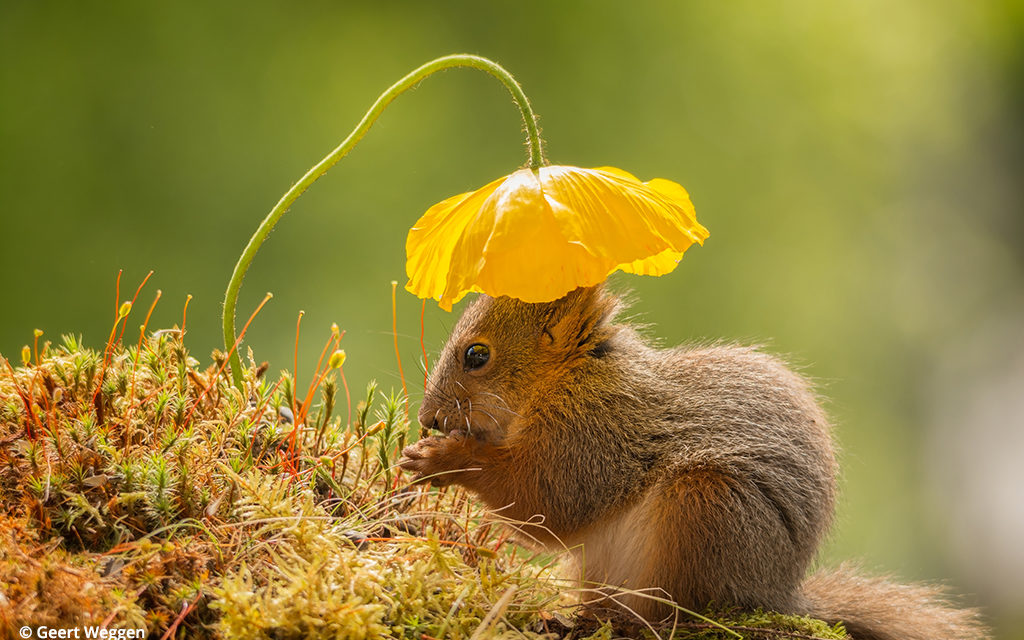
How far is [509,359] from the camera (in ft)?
7.80

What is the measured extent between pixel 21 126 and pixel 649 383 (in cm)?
339

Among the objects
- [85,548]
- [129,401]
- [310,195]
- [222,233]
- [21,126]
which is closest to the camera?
[85,548]

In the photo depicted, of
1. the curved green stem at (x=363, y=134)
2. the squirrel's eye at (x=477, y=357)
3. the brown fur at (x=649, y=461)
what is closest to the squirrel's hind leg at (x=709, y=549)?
the brown fur at (x=649, y=461)

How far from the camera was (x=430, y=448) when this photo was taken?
2191 mm

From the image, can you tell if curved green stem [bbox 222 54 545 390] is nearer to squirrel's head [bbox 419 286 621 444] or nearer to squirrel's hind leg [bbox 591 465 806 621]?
squirrel's head [bbox 419 286 621 444]

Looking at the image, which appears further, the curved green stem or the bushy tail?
the bushy tail

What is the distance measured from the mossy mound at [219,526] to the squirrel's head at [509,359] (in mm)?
215

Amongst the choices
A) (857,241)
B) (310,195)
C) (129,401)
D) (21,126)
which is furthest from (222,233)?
(857,241)

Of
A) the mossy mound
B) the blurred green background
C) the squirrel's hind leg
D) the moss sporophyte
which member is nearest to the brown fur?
the squirrel's hind leg

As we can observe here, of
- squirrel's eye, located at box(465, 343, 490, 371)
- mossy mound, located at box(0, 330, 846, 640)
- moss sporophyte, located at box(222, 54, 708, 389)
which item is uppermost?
moss sporophyte, located at box(222, 54, 708, 389)

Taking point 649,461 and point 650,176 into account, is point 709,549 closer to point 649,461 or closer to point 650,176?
point 649,461

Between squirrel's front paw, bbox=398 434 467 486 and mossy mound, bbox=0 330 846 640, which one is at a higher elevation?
squirrel's front paw, bbox=398 434 467 486

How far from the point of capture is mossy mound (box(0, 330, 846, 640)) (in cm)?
144

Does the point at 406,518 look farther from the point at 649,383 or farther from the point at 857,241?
the point at 857,241
